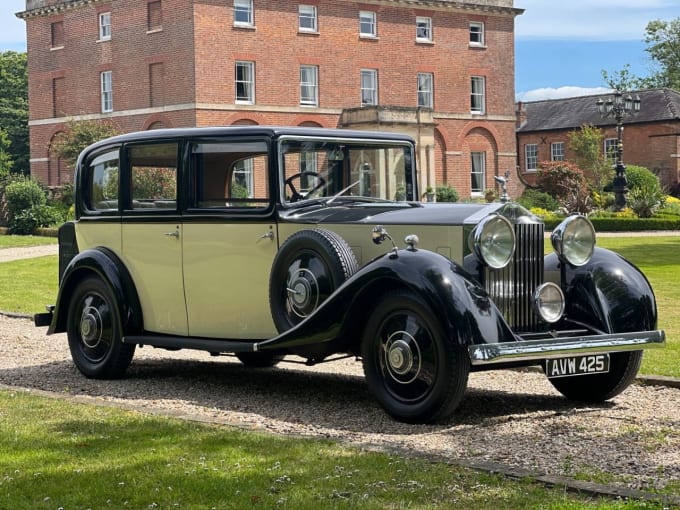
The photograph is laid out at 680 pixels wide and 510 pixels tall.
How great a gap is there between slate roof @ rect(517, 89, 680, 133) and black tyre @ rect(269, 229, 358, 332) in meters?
53.0

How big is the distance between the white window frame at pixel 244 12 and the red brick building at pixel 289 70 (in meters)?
0.05

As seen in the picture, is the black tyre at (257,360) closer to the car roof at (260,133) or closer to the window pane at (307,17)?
the car roof at (260,133)

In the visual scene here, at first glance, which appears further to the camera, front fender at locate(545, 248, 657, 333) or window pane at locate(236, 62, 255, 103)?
window pane at locate(236, 62, 255, 103)

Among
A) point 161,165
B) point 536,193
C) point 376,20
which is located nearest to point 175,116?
point 376,20

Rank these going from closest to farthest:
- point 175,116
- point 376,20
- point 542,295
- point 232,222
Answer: point 542,295
point 232,222
point 175,116
point 376,20

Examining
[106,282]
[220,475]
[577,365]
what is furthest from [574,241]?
[106,282]

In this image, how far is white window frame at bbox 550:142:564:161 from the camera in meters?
64.5

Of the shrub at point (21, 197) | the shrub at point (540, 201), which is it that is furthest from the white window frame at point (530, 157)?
the shrub at point (21, 197)

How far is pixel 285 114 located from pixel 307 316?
3775cm

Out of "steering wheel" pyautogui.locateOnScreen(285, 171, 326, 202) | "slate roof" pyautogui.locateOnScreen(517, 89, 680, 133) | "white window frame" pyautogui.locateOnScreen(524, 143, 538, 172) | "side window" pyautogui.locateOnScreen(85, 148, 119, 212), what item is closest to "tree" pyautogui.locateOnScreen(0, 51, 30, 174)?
"white window frame" pyautogui.locateOnScreen(524, 143, 538, 172)

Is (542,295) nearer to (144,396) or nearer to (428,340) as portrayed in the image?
(428,340)

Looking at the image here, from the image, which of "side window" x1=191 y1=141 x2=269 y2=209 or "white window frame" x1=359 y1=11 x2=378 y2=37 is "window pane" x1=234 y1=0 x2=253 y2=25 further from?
"side window" x1=191 y1=141 x2=269 y2=209

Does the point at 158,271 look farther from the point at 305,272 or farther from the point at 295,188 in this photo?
the point at 305,272

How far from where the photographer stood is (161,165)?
9.41 metres
